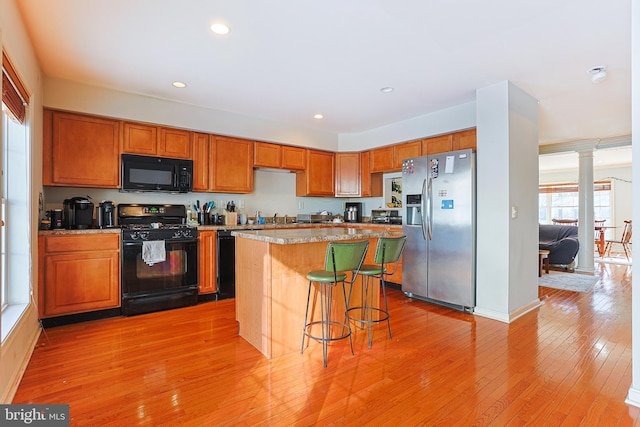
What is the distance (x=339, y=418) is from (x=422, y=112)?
12.9ft

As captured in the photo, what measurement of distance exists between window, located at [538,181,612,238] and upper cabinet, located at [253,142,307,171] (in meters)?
7.36

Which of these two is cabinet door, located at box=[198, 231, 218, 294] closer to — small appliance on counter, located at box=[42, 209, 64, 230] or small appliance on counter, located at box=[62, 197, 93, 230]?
small appliance on counter, located at box=[62, 197, 93, 230]

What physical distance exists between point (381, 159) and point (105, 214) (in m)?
3.96

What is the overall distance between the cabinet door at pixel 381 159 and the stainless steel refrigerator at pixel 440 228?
0.91m

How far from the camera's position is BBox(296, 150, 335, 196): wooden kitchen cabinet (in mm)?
5523

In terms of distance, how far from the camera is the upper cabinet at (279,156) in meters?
4.96

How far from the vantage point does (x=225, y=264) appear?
429cm

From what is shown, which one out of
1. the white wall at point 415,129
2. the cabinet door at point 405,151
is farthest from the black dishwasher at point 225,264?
the cabinet door at point 405,151

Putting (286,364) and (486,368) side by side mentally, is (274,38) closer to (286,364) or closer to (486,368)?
(286,364)

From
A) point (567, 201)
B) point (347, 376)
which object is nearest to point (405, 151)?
point (347, 376)

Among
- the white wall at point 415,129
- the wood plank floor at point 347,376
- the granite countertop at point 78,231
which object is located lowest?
the wood plank floor at point 347,376

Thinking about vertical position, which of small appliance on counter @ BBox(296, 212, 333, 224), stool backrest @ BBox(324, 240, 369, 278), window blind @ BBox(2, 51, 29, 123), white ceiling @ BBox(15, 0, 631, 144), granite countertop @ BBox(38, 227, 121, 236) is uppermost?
white ceiling @ BBox(15, 0, 631, 144)

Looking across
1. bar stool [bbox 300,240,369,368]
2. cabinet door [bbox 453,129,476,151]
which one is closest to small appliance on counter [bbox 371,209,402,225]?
cabinet door [bbox 453,129,476,151]

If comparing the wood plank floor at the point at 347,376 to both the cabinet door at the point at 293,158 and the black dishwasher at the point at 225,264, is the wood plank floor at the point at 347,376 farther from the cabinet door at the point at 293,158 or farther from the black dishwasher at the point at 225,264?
the cabinet door at the point at 293,158
